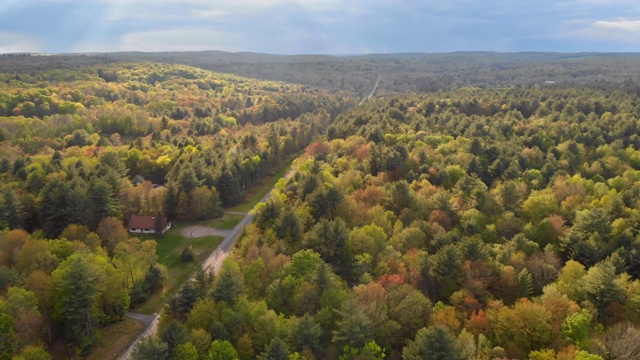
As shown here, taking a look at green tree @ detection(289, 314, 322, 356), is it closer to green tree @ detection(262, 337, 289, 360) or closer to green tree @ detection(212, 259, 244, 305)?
green tree @ detection(262, 337, 289, 360)

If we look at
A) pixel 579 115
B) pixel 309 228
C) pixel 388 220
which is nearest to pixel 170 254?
pixel 309 228

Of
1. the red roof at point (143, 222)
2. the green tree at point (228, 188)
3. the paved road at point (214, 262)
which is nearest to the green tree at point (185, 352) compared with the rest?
the paved road at point (214, 262)

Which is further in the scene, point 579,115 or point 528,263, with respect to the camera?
point 579,115

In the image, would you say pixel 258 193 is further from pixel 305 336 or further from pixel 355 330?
pixel 355 330

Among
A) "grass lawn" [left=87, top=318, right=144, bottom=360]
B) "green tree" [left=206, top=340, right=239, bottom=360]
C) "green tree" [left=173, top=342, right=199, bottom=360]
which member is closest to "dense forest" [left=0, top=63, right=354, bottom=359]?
"grass lawn" [left=87, top=318, right=144, bottom=360]

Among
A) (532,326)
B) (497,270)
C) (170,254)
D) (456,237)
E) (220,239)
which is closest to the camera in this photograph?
(532,326)

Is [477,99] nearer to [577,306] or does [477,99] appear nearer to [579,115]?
[579,115]

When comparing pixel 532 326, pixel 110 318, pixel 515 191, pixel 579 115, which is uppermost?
pixel 579 115
